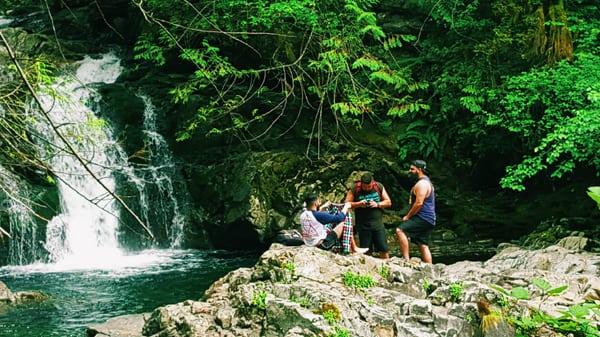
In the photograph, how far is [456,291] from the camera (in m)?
5.92

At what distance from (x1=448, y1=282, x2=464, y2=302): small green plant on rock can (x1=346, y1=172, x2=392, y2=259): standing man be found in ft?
6.78

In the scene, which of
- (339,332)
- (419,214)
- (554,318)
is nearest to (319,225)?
(419,214)

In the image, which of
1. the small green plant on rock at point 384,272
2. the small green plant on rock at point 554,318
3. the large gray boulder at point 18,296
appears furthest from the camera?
the large gray boulder at point 18,296

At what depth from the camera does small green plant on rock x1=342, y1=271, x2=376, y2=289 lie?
6.35m

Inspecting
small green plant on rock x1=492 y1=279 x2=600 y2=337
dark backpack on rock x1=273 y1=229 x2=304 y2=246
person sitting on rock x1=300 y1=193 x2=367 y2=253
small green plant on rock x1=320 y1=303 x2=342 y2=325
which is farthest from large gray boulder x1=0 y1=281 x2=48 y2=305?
small green plant on rock x1=492 y1=279 x2=600 y2=337

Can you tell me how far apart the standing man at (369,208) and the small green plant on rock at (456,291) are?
6.78 ft

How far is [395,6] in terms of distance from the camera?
16719 millimetres

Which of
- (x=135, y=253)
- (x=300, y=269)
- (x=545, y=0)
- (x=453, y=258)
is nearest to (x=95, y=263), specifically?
(x=135, y=253)

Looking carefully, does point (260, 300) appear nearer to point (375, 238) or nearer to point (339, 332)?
point (339, 332)

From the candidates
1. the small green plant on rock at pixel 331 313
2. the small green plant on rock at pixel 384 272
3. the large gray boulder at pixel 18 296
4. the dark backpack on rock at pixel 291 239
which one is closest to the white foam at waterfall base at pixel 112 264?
the large gray boulder at pixel 18 296

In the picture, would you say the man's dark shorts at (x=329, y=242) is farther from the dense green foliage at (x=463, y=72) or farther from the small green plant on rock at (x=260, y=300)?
the dense green foliage at (x=463, y=72)

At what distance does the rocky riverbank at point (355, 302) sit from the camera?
18.2 ft

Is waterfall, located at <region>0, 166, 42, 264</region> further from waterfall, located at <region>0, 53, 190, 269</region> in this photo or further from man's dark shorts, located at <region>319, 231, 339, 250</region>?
man's dark shorts, located at <region>319, 231, 339, 250</region>

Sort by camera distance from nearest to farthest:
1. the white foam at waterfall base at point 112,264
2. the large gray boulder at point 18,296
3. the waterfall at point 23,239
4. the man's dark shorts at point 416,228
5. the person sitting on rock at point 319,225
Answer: the person sitting on rock at point 319,225
the man's dark shorts at point 416,228
the large gray boulder at point 18,296
the white foam at waterfall base at point 112,264
the waterfall at point 23,239
